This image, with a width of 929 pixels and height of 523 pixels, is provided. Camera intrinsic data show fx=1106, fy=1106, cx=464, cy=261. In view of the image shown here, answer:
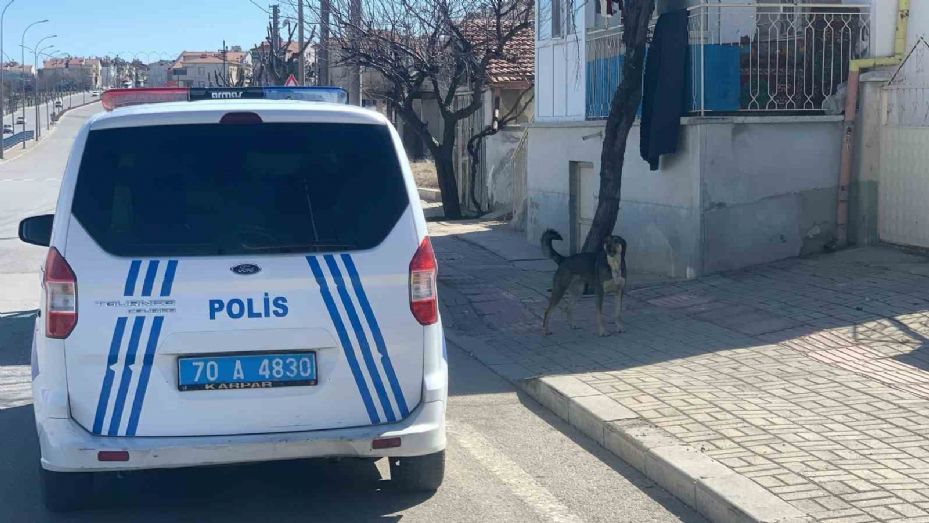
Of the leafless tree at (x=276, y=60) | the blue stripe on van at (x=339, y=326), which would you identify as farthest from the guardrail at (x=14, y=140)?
the blue stripe on van at (x=339, y=326)

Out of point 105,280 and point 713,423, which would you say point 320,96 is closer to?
point 105,280

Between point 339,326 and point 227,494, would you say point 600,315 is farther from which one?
point 339,326

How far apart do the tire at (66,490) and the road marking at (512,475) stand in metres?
2.15

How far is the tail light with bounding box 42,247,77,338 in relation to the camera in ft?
15.6

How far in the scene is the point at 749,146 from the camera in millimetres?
12367

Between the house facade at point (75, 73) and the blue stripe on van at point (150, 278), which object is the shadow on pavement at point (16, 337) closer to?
the blue stripe on van at point (150, 278)

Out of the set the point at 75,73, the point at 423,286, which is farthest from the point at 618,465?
the point at 75,73

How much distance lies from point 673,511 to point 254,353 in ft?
7.37

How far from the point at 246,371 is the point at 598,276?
5.86 m

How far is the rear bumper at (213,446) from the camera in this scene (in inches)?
190

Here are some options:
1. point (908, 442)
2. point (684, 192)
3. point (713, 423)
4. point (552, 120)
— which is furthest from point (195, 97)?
point (552, 120)

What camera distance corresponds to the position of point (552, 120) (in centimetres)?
A: 1769

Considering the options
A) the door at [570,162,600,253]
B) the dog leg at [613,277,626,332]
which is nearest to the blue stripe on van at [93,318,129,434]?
the dog leg at [613,277,626,332]

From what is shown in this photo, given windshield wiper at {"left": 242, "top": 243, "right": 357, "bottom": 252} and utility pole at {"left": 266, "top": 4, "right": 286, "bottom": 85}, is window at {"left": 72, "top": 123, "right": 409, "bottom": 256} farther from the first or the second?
utility pole at {"left": 266, "top": 4, "right": 286, "bottom": 85}
